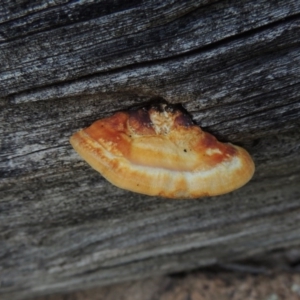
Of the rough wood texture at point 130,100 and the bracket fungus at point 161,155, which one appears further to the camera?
the bracket fungus at point 161,155

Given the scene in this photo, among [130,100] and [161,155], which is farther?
[130,100]

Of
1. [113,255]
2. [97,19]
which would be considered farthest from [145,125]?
[113,255]

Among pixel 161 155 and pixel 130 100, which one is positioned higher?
pixel 130 100

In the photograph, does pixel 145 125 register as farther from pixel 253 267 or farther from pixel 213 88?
pixel 253 267
